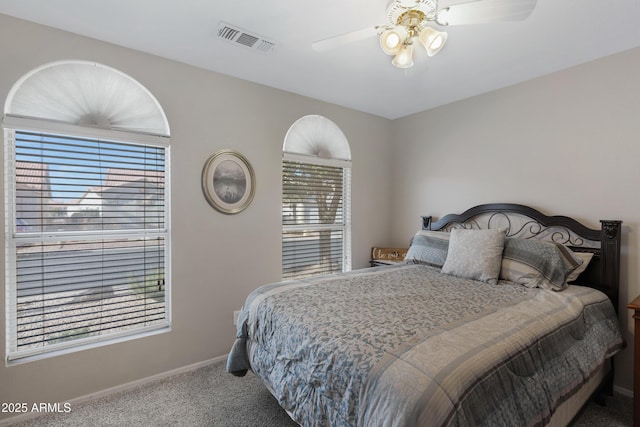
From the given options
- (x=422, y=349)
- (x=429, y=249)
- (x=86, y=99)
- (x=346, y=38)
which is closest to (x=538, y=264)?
(x=429, y=249)

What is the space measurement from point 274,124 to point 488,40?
1877 mm

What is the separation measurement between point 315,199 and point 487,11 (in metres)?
2.32

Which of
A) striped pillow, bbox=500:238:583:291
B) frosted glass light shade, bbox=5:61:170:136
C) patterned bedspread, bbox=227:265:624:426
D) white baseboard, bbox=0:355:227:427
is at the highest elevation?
frosted glass light shade, bbox=5:61:170:136

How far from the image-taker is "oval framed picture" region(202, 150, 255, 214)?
2645 mm

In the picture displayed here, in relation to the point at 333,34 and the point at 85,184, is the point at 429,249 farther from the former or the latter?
the point at 85,184

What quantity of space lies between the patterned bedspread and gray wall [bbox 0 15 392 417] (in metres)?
0.79

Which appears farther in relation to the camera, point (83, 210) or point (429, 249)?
point (429, 249)

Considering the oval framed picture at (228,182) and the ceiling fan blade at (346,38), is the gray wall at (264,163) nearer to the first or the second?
the oval framed picture at (228,182)

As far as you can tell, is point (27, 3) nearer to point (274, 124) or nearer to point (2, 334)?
point (274, 124)

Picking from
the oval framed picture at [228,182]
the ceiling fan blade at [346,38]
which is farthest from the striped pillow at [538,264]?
the oval framed picture at [228,182]

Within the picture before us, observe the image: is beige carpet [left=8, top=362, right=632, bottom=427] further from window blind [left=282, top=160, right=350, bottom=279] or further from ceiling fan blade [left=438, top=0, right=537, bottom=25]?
ceiling fan blade [left=438, top=0, right=537, bottom=25]

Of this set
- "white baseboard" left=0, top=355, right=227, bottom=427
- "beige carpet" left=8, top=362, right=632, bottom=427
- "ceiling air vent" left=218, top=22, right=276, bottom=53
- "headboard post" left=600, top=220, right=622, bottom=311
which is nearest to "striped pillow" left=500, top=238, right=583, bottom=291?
"headboard post" left=600, top=220, right=622, bottom=311

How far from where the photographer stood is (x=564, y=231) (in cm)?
253

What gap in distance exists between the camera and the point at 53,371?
2037mm
